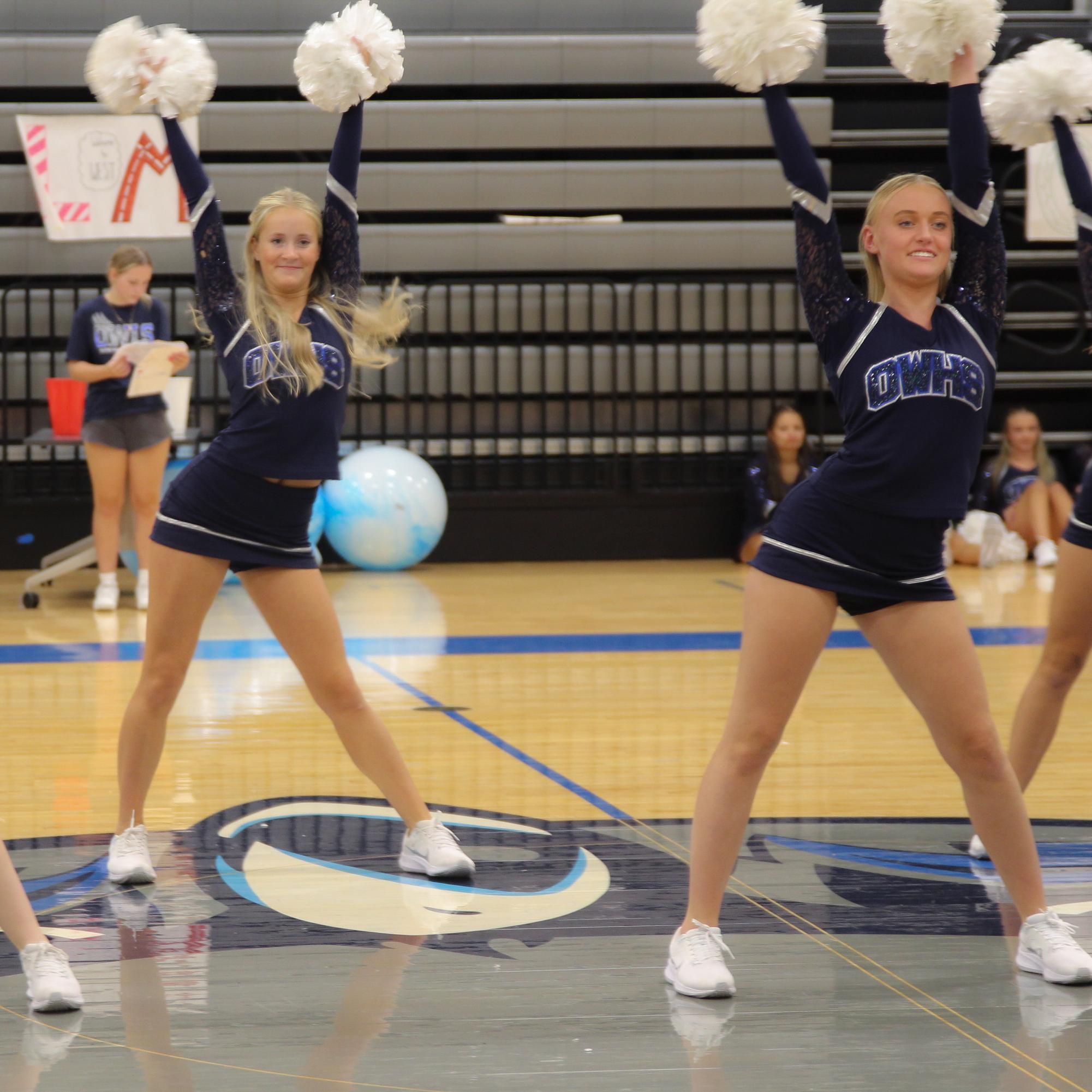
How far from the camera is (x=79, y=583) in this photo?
7289 millimetres

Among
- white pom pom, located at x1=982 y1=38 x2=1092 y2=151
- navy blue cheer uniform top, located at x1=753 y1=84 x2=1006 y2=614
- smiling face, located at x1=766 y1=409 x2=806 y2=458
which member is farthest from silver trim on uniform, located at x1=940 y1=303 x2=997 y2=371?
smiling face, located at x1=766 y1=409 x2=806 y2=458

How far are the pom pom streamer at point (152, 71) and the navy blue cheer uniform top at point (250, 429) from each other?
53 millimetres

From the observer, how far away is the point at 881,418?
6.76 feet

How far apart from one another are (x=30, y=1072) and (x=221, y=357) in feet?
4.07

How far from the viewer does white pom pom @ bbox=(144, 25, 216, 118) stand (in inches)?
99.8

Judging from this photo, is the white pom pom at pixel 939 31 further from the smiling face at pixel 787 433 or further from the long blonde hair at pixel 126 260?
the smiling face at pixel 787 433

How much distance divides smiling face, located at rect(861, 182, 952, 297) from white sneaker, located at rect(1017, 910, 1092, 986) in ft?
3.07

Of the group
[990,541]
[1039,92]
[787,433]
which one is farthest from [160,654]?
[990,541]

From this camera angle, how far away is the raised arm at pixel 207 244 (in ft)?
8.38

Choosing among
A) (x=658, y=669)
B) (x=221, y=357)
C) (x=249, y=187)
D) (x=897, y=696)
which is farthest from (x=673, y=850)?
(x=249, y=187)

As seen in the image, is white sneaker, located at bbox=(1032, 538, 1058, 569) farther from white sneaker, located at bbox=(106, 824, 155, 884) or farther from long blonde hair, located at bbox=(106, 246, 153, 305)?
white sneaker, located at bbox=(106, 824, 155, 884)

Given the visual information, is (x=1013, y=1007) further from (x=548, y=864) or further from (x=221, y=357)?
(x=221, y=357)

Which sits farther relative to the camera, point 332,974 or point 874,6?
point 874,6

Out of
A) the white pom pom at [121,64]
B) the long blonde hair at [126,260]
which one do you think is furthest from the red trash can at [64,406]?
the white pom pom at [121,64]
